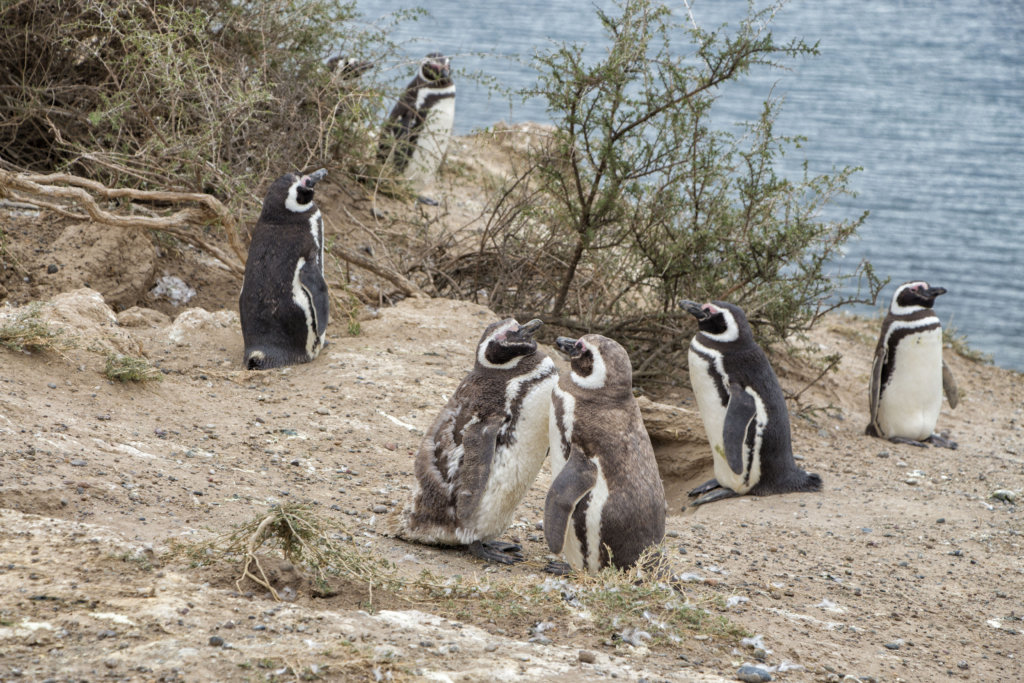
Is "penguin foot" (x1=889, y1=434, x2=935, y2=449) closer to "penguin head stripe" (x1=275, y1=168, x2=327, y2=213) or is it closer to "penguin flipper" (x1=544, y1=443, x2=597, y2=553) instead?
"penguin flipper" (x1=544, y1=443, x2=597, y2=553)

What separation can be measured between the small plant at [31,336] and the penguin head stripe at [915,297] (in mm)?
5533

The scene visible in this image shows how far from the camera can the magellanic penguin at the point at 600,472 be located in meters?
3.66

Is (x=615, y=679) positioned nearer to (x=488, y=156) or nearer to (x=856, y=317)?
(x=856, y=317)

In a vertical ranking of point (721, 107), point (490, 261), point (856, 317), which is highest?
point (721, 107)

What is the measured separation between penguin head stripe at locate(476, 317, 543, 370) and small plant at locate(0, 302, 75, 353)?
2397 millimetres

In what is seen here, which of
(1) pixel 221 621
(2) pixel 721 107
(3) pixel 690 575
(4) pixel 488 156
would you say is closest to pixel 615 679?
(1) pixel 221 621

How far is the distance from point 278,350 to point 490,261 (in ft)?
6.97

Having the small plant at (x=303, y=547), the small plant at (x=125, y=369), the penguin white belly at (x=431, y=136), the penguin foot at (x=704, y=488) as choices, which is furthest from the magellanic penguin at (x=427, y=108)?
the small plant at (x=303, y=547)

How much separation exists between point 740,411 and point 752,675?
288 centimetres

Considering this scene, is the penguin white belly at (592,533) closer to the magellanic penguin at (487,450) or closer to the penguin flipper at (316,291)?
the magellanic penguin at (487,450)

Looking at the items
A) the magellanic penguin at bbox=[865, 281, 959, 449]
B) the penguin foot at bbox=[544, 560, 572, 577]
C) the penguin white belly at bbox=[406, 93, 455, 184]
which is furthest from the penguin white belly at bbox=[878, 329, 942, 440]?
the penguin white belly at bbox=[406, 93, 455, 184]

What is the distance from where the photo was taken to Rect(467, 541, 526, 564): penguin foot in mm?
3828

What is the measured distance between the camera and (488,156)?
13.7 meters

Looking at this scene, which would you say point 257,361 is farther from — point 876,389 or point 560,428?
point 876,389
